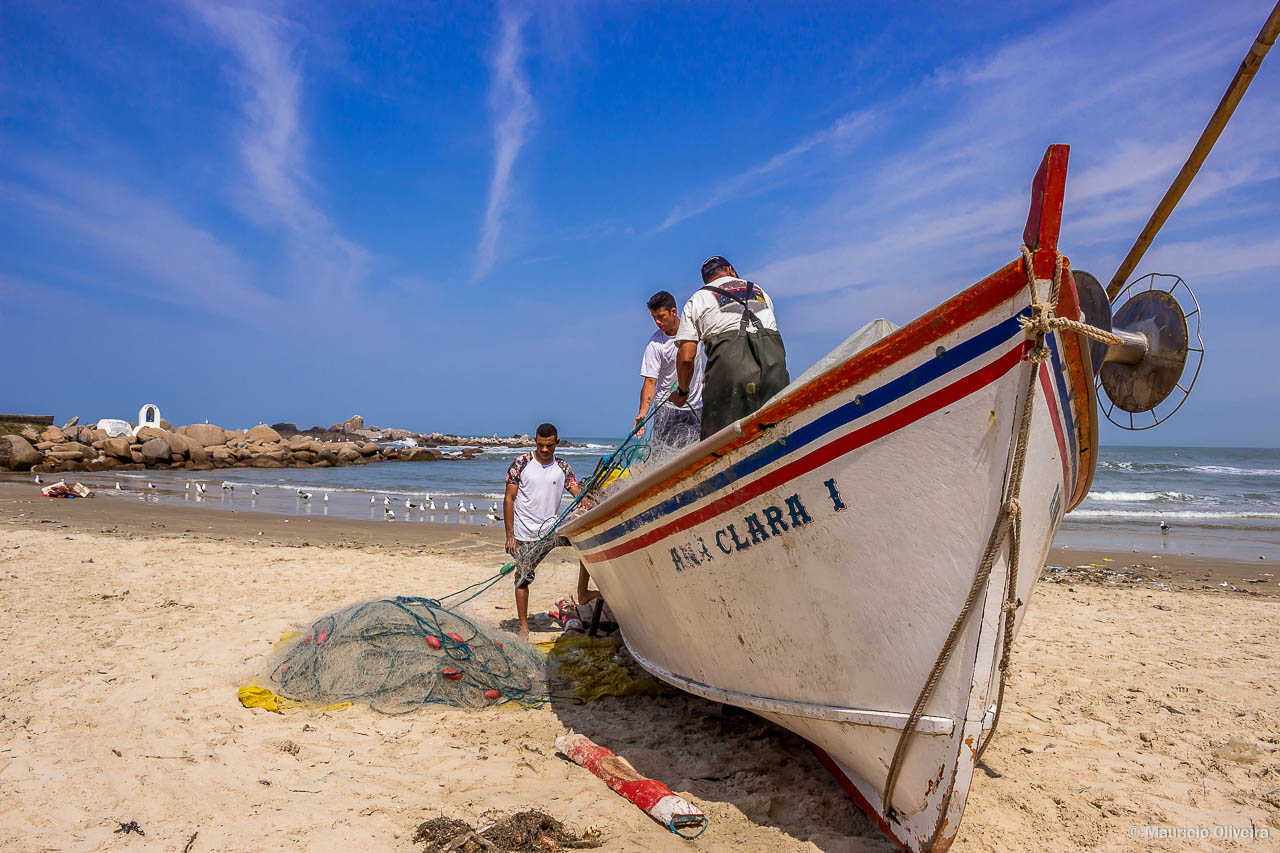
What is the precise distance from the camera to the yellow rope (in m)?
2.44

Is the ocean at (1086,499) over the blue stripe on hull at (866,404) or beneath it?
beneath

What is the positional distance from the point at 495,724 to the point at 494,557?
23.0ft

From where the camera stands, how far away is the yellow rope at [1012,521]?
2441mm

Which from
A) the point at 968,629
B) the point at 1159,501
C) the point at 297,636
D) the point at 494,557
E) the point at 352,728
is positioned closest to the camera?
the point at 968,629

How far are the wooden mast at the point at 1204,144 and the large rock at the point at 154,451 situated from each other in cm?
3633

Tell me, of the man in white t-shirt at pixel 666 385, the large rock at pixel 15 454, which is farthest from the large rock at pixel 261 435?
the man in white t-shirt at pixel 666 385

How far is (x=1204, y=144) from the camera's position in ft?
10.0

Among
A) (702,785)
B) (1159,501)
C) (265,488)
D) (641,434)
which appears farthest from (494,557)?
(1159,501)

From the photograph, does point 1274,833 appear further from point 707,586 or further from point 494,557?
point 494,557

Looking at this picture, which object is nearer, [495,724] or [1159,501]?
[495,724]

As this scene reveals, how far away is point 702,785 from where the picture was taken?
146 inches

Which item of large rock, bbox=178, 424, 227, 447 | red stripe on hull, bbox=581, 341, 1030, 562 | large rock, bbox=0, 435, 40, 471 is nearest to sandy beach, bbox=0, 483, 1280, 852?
red stripe on hull, bbox=581, 341, 1030, 562

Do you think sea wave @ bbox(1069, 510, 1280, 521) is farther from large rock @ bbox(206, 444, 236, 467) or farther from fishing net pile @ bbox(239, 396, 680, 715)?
large rock @ bbox(206, 444, 236, 467)

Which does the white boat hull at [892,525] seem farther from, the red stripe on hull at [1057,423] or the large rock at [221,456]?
the large rock at [221,456]
